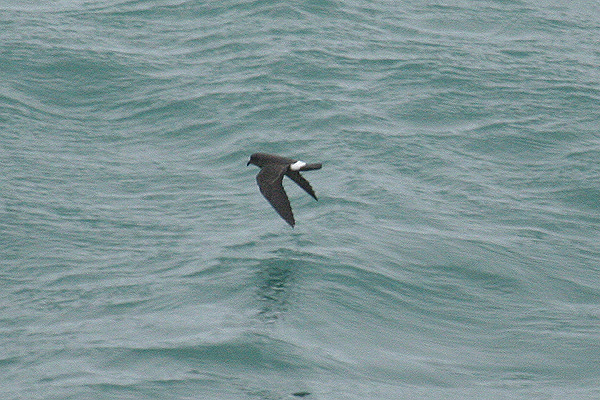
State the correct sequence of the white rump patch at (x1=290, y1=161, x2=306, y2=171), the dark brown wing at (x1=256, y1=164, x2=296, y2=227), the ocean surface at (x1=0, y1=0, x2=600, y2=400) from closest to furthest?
the ocean surface at (x1=0, y1=0, x2=600, y2=400), the dark brown wing at (x1=256, y1=164, x2=296, y2=227), the white rump patch at (x1=290, y1=161, x2=306, y2=171)

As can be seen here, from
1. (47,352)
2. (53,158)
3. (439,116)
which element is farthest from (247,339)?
(439,116)

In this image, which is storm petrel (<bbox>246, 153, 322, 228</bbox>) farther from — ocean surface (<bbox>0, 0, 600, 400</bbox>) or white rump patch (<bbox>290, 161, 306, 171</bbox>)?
ocean surface (<bbox>0, 0, 600, 400</bbox>)

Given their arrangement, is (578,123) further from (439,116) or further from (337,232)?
(337,232)

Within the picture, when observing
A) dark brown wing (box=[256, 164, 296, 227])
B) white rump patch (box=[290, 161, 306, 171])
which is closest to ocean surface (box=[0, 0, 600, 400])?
dark brown wing (box=[256, 164, 296, 227])

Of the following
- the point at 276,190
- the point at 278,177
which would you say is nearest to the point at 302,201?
the point at 278,177

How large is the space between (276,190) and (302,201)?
3.85 meters

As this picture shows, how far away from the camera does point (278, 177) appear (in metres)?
16.9

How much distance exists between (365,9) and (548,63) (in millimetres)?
5170

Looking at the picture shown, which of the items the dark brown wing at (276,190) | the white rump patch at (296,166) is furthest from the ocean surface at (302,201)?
the white rump patch at (296,166)

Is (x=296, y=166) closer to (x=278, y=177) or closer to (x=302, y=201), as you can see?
(x=278, y=177)

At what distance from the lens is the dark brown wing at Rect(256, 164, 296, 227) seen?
1631cm

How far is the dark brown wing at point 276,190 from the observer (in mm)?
16312

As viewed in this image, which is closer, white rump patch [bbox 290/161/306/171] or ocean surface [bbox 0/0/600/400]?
ocean surface [bbox 0/0/600/400]

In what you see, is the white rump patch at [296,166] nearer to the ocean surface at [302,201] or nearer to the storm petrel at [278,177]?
the storm petrel at [278,177]
